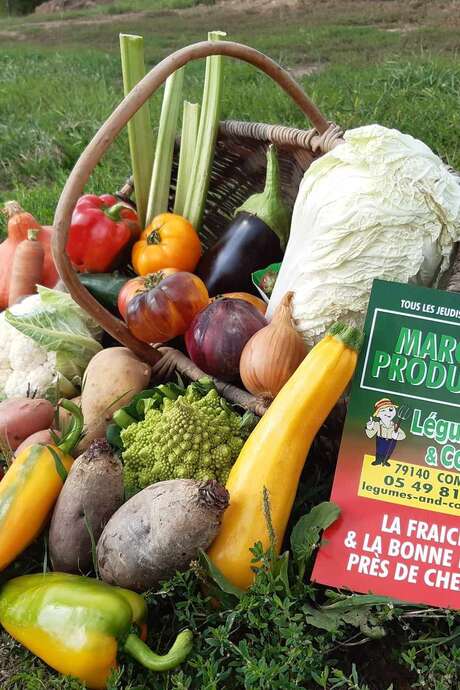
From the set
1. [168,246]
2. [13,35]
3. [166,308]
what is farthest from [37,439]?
[13,35]

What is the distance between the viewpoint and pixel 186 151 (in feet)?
9.63

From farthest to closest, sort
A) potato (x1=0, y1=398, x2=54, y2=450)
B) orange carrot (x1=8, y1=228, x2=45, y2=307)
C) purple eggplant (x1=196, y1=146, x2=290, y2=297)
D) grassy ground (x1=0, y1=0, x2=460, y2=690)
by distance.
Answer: grassy ground (x1=0, y1=0, x2=460, y2=690) < orange carrot (x1=8, y1=228, x2=45, y2=307) < purple eggplant (x1=196, y1=146, x2=290, y2=297) < potato (x1=0, y1=398, x2=54, y2=450)

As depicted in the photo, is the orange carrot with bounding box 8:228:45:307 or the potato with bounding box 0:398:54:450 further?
the orange carrot with bounding box 8:228:45:307

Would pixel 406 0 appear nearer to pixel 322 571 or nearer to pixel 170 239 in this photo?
pixel 170 239

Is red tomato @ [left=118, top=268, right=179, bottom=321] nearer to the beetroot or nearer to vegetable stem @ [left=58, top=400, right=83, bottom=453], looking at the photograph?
the beetroot

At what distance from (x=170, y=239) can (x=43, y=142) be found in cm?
280

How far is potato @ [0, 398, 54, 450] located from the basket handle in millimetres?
304

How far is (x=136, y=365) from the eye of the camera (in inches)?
90.6

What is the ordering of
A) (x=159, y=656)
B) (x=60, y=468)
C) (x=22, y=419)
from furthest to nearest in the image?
1. (x=22, y=419)
2. (x=60, y=468)
3. (x=159, y=656)

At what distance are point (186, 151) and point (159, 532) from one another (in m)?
1.72

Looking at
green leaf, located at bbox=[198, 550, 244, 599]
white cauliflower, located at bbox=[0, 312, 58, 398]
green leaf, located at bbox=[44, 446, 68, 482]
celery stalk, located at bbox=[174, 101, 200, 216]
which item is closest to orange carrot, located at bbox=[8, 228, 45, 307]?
white cauliflower, located at bbox=[0, 312, 58, 398]

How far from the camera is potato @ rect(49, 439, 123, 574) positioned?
5.86ft

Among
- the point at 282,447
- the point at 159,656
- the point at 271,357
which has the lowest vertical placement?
the point at 159,656

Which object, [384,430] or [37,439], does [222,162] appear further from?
[384,430]
